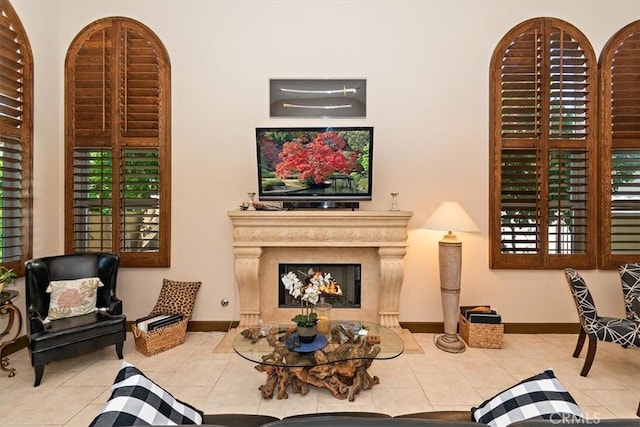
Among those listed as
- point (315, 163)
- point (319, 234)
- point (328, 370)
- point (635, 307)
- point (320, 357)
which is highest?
point (315, 163)

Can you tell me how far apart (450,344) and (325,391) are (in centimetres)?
151

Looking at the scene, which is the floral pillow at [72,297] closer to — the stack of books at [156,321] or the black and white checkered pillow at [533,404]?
Answer: the stack of books at [156,321]

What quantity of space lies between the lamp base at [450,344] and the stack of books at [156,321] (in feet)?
8.89

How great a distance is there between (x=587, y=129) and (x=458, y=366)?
2.99m

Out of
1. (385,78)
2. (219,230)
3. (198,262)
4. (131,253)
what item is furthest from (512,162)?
(131,253)

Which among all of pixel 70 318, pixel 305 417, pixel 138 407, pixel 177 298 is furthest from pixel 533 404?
pixel 70 318

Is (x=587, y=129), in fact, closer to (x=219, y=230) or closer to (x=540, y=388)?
(x=540, y=388)

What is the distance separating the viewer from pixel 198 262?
381 cm

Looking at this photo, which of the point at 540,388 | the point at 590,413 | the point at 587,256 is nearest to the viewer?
the point at 540,388

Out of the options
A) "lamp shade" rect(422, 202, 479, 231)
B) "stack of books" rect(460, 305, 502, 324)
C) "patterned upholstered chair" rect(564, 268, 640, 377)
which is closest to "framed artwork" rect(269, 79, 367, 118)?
"lamp shade" rect(422, 202, 479, 231)

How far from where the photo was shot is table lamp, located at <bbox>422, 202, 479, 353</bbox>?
3311mm

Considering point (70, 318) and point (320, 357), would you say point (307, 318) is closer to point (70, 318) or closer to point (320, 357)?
point (320, 357)

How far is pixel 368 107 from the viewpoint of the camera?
3791 millimetres

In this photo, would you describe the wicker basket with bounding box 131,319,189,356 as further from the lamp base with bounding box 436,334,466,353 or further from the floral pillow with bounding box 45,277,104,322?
the lamp base with bounding box 436,334,466,353
